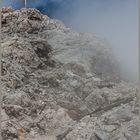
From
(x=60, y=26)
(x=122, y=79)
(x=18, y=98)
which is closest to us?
(x=18, y=98)

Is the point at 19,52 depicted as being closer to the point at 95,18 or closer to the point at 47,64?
the point at 47,64

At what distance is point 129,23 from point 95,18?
55cm

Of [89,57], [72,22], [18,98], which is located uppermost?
[72,22]

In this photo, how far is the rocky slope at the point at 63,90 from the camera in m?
3.61

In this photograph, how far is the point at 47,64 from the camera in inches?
186

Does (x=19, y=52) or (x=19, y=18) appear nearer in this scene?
(x=19, y=52)

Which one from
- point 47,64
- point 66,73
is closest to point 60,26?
point 47,64

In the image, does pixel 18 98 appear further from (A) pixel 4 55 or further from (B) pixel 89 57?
(B) pixel 89 57

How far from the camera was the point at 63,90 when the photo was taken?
4.16m

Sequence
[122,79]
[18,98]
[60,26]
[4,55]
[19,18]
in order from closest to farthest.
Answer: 1. [18,98]
2. [122,79]
3. [4,55]
4. [60,26]
5. [19,18]

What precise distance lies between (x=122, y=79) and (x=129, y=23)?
22.9 inches

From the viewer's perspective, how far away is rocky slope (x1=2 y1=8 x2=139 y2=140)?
3.61m

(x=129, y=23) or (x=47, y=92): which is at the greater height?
(x=129, y=23)

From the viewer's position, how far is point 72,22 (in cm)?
495
